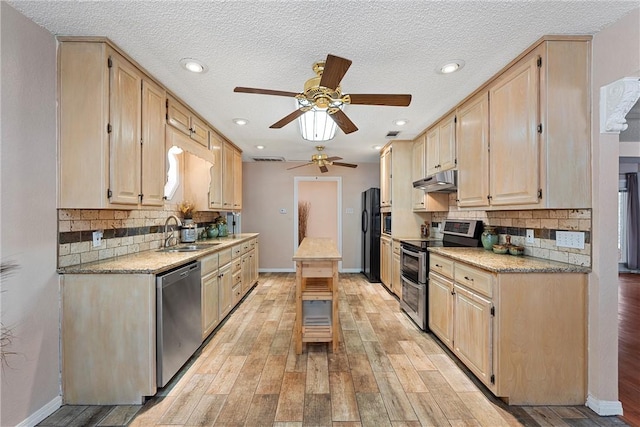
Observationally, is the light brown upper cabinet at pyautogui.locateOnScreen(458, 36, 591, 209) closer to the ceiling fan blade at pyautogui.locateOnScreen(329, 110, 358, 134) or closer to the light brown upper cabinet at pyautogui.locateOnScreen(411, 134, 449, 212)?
the ceiling fan blade at pyautogui.locateOnScreen(329, 110, 358, 134)

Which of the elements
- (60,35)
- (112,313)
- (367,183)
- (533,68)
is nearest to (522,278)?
(533,68)

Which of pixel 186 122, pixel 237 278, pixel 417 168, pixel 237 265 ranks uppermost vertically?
Answer: pixel 186 122

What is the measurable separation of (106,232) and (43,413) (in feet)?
4.09

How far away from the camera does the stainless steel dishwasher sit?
2061 mm

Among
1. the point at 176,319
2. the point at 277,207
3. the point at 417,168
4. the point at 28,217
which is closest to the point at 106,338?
the point at 176,319

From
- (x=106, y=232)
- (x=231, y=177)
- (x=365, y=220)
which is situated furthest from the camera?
(x=365, y=220)

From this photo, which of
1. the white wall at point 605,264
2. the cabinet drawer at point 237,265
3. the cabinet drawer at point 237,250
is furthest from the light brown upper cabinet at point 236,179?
the white wall at point 605,264

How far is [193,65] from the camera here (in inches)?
87.9

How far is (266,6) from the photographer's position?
1612 mm

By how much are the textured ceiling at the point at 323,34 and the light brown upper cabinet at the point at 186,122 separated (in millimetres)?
219

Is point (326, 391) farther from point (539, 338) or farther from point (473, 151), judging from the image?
point (473, 151)

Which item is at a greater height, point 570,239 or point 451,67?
point 451,67

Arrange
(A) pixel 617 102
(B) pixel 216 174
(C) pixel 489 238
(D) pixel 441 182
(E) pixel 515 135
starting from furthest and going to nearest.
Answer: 1. (B) pixel 216 174
2. (D) pixel 441 182
3. (C) pixel 489 238
4. (E) pixel 515 135
5. (A) pixel 617 102

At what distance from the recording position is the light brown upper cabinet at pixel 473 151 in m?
2.57
